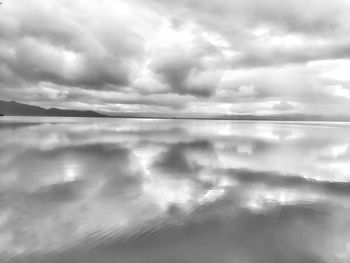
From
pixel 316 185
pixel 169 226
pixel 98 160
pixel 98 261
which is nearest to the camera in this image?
pixel 98 261

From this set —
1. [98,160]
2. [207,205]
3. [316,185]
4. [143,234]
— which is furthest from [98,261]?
[98,160]

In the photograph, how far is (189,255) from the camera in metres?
7.93

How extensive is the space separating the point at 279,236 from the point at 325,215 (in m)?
4.20

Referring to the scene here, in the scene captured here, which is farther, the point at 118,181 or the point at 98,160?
the point at 98,160

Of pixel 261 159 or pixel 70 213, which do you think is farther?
pixel 261 159

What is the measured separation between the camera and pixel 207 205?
41.2 ft

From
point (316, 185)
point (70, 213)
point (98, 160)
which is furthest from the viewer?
point (98, 160)

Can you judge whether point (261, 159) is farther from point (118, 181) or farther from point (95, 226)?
point (95, 226)

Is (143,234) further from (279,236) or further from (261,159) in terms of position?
(261,159)

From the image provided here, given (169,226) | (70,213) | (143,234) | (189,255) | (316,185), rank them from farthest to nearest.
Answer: (316,185) < (70,213) < (169,226) < (143,234) < (189,255)

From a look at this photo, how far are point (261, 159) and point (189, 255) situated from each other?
75.9 ft

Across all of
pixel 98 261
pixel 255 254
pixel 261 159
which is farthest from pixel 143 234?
pixel 261 159

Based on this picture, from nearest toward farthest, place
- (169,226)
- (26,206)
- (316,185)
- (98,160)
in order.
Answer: (169,226) → (26,206) → (316,185) → (98,160)

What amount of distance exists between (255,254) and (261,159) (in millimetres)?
21901
